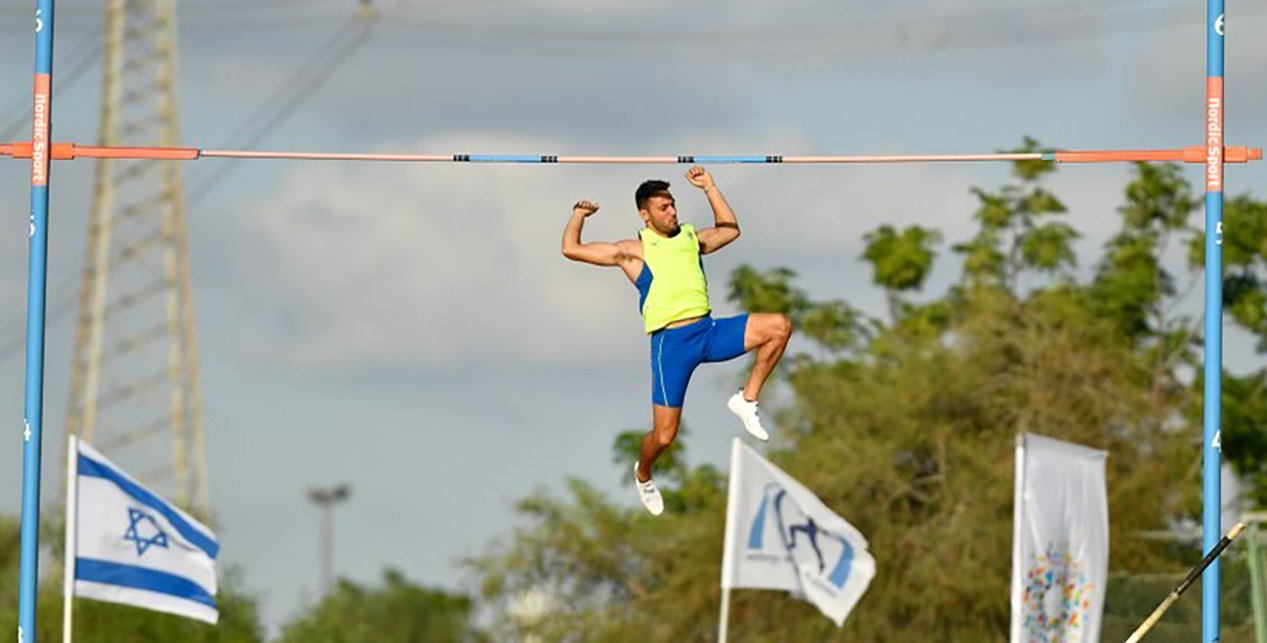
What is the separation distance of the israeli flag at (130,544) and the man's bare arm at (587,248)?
9.90 meters

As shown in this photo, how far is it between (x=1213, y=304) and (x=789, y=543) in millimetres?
13154

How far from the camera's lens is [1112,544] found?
127 feet

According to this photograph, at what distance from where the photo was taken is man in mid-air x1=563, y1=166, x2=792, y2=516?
53.2ft

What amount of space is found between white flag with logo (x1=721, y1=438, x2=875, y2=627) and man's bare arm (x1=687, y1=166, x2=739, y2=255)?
12828mm

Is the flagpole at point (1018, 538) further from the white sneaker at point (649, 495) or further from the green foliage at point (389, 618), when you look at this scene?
the green foliage at point (389, 618)

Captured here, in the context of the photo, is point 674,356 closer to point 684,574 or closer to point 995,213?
point 684,574

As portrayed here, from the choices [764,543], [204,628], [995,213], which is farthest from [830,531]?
[995,213]

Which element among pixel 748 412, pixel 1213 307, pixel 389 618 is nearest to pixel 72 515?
pixel 748 412

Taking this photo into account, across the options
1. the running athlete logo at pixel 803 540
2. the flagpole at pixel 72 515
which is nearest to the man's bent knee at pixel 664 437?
the flagpole at pixel 72 515

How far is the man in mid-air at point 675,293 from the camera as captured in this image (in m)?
Result: 16.2

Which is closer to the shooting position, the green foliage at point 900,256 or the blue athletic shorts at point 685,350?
the blue athletic shorts at point 685,350

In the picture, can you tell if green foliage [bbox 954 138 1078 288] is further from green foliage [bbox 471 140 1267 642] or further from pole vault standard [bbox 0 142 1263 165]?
pole vault standard [bbox 0 142 1263 165]

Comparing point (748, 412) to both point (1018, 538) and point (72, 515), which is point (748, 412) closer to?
point (1018, 538)

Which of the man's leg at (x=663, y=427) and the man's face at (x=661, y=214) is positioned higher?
the man's face at (x=661, y=214)
